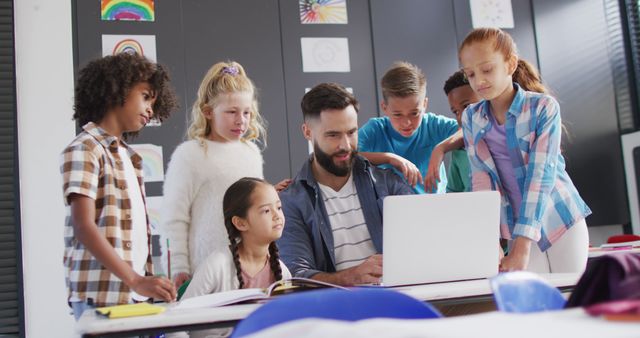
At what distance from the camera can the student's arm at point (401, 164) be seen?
2412 mm

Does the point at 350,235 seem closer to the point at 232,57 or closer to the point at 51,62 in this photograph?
the point at 232,57

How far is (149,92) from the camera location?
2150 millimetres

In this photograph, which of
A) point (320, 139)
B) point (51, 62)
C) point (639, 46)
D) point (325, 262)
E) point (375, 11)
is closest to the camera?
point (325, 262)

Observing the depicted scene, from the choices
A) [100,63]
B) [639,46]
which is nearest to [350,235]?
[100,63]

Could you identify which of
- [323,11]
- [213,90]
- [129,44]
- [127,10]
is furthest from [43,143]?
[323,11]

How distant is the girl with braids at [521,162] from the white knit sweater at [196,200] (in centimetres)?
97

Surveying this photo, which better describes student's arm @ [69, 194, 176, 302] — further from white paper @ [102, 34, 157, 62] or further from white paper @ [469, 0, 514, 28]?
white paper @ [469, 0, 514, 28]

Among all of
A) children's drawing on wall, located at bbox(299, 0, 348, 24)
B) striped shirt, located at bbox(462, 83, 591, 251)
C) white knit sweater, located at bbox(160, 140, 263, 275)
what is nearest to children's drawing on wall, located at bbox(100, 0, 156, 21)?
children's drawing on wall, located at bbox(299, 0, 348, 24)

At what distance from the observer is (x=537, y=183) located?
201cm

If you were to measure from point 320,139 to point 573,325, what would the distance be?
181 cm

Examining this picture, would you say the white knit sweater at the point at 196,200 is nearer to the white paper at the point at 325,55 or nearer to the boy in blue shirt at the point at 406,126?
the boy in blue shirt at the point at 406,126

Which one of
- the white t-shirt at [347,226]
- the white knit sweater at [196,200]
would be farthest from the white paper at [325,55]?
the white t-shirt at [347,226]

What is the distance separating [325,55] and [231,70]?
5.00 feet

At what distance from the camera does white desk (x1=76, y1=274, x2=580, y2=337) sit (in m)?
1.23
